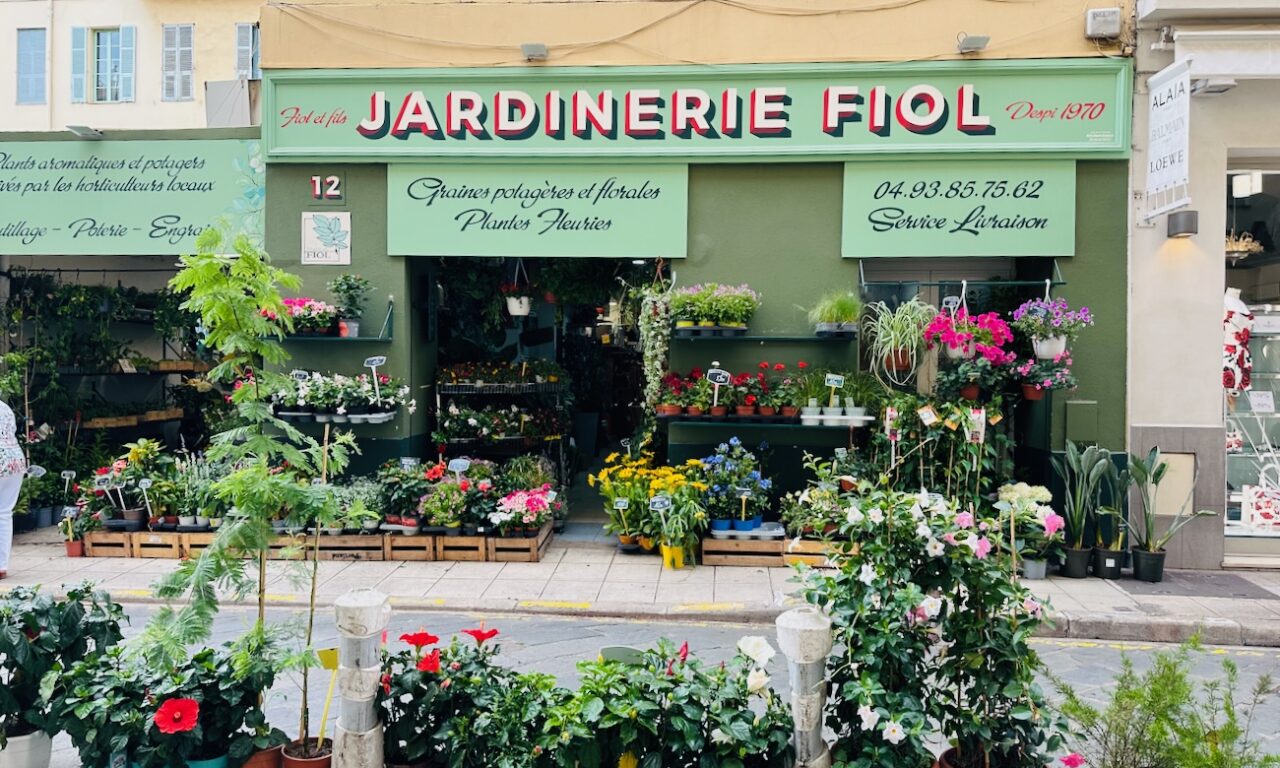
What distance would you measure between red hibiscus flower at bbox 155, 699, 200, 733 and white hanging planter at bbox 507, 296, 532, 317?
309 inches

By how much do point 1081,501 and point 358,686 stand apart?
776 centimetres

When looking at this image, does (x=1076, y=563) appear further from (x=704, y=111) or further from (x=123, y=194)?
(x=123, y=194)

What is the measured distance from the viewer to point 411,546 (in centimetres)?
951

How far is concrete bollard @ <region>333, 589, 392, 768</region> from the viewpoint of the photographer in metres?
3.90

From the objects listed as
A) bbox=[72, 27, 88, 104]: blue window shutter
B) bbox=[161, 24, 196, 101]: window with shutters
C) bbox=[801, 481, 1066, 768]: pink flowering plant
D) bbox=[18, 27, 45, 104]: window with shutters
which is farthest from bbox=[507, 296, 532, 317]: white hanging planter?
bbox=[18, 27, 45, 104]: window with shutters

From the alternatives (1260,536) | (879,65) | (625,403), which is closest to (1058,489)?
(1260,536)

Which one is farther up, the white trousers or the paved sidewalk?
the white trousers

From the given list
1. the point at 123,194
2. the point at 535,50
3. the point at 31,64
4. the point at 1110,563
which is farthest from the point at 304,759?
the point at 31,64

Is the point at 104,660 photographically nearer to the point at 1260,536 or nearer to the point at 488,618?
the point at 488,618

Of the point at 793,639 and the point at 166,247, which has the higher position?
the point at 166,247

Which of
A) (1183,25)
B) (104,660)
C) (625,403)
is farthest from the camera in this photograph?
(625,403)

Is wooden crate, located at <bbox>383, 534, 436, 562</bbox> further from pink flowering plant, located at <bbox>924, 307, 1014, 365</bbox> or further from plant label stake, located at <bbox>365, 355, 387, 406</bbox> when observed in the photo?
pink flowering plant, located at <bbox>924, 307, 1014, 365</bbox>

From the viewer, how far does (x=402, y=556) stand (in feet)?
31.1

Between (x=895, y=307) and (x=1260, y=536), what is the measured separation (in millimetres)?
4770
